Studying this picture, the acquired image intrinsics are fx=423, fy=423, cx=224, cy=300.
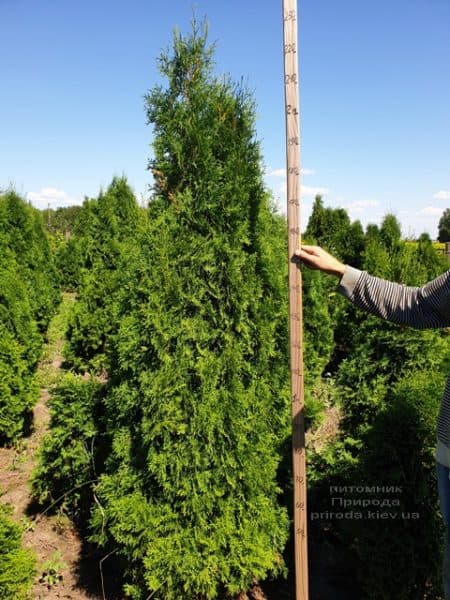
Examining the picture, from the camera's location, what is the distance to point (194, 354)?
294 cm

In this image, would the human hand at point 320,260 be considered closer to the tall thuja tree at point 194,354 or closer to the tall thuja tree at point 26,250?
the tall thuja tree at point 194,354

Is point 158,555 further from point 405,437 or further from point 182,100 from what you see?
point 182,100

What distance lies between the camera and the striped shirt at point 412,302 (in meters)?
1.90

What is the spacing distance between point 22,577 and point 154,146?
286 cm

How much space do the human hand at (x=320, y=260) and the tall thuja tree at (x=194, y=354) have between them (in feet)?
2.63

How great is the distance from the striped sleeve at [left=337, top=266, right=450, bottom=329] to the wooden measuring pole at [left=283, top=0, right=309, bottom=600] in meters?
0.34

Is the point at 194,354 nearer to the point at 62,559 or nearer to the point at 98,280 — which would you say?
the point at 62,559

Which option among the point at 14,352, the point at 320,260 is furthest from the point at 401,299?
the point at 14,352

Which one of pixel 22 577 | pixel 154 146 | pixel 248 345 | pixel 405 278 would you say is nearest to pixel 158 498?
pixel 22 577

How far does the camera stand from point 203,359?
2.90m

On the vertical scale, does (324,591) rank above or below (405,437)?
below

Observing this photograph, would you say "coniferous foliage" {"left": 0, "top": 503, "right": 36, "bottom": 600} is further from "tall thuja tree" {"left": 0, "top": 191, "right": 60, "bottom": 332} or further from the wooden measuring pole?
"tall thuja tree" {"left": 0, "top": 191, "right": 60, "bottom": 332}

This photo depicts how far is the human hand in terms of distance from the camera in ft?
6.82

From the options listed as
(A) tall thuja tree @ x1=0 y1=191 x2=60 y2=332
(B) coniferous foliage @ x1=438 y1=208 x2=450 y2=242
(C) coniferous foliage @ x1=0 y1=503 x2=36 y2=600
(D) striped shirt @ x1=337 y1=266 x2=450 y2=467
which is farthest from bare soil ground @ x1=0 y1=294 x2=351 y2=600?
(B) coniferous foliage @ x1=438 y1=208 x2=450 y2=242
